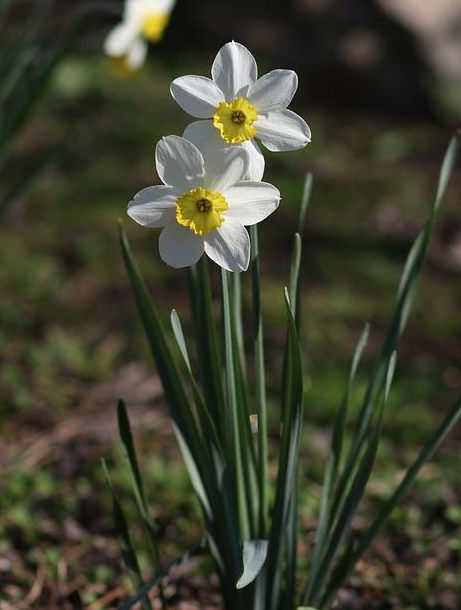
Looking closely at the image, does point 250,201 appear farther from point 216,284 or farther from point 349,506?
point 216,284

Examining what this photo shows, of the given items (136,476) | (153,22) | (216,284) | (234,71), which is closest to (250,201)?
(234,71)

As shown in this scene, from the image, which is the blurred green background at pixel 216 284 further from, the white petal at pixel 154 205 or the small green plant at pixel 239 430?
the white petal at pixel 154 205

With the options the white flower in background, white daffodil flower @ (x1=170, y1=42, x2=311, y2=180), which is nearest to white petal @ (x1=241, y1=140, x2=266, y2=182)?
white daffodil flower @ (x1=170, y1=42, x2=311, y2=180)

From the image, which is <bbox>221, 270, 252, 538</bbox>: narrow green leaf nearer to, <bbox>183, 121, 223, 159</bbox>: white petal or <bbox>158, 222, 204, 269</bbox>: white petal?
<bbox>158, 222, 204, 269</bbox>: white petal

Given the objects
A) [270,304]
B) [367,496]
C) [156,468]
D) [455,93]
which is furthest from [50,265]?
[455,93]

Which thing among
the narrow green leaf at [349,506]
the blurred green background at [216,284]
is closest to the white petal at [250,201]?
the narrow green leaf at [349,506]

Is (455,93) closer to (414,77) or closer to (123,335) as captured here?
(414,77)
